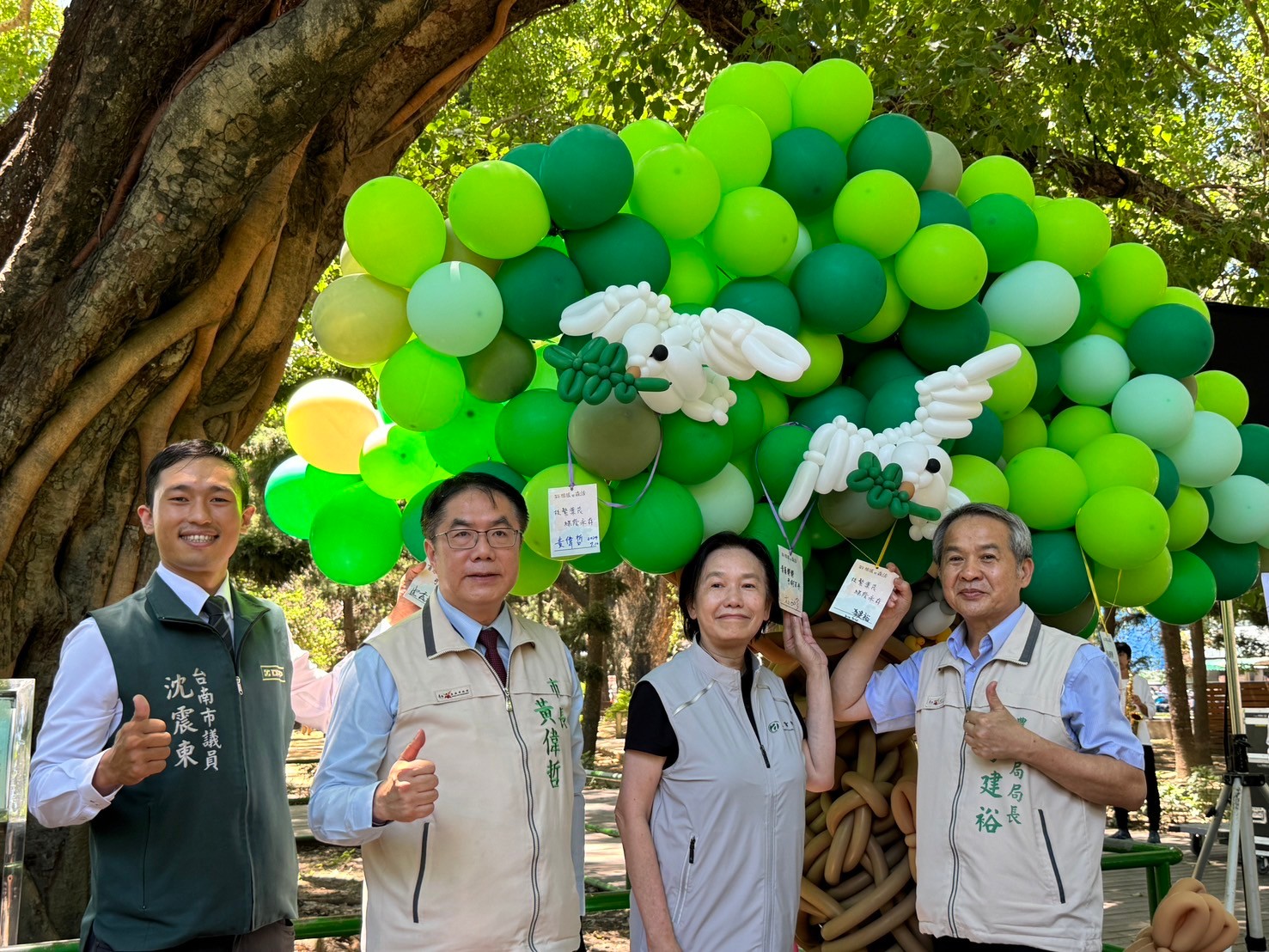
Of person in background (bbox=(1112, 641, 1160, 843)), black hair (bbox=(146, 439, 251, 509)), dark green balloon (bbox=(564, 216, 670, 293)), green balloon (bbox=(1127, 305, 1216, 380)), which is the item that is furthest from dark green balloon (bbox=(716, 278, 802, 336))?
Answer: person in background (bbox=(1112, 641, 1160, 843))

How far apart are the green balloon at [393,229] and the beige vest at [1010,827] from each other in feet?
5.31

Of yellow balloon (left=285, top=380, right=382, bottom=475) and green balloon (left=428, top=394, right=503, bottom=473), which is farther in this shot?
yellow balloon (left=285, top=380, right=382, bottom=475)

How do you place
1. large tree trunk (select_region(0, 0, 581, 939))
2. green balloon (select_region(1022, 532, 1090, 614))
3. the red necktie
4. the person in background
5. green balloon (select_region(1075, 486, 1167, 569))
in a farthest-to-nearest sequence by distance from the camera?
the person in background → large tree trunk (select_region(0, 0, 581, 939)) → green balloon (select_region(1022, 532, 1090, 614)) → green balloon (select_region(1075, 486, 1167, 569)) → the red necktie

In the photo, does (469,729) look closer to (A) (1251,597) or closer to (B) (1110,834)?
(B) (1110,834)

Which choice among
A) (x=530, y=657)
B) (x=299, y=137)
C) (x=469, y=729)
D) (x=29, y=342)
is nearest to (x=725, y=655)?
(x=530, y=657)

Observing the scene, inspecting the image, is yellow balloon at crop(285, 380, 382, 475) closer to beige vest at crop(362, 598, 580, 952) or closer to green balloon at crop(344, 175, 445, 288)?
green balloon at crop(344, 175, 445, 288)

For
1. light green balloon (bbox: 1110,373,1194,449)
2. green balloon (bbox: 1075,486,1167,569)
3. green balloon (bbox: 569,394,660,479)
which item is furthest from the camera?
light green balloon (bbox: 1110,373,1194,449)

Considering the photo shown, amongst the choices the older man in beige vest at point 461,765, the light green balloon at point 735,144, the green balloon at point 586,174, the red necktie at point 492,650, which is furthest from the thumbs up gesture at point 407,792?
the light green balloon at point 735,144

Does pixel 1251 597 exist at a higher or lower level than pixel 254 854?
higher

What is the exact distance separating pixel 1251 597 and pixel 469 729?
11.6 metres

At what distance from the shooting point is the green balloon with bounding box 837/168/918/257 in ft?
9.07

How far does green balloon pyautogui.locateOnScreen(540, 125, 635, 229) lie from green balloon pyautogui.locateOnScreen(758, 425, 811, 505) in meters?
0.71

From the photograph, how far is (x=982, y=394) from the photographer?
270 centimetres

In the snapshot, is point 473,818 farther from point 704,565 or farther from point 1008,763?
point 1008,763
